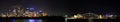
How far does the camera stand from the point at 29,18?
3.58m

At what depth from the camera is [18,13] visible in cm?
364

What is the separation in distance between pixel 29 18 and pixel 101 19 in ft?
2.37

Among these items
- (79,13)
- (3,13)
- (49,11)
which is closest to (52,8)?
(49,11)

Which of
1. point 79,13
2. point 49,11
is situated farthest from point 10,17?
point 79,13

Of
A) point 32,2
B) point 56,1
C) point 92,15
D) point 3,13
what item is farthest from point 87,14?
point 3,13

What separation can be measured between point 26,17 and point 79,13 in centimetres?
54

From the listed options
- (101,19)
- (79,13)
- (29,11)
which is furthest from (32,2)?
(101,19)

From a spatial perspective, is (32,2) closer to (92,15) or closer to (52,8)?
(52,8)

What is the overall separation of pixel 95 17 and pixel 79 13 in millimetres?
170

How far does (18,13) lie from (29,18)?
143 mm

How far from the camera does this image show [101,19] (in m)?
3.52

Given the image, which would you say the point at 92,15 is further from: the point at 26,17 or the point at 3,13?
the point at 3,13

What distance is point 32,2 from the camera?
3.65m

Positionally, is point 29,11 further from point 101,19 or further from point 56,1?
point 101,19
